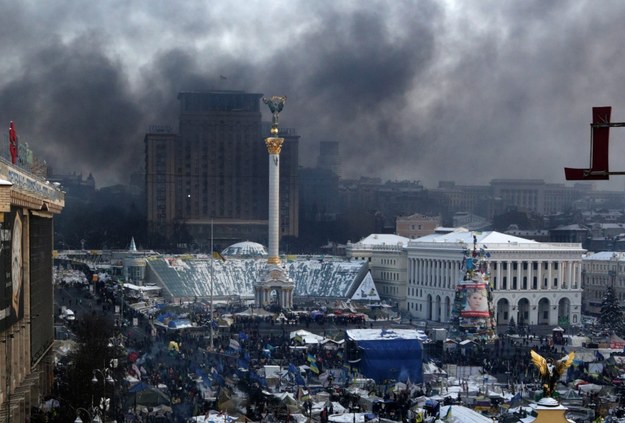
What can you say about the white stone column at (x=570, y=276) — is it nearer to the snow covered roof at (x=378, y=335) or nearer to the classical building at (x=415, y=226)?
the snow covered roof at (x=378, y=335)

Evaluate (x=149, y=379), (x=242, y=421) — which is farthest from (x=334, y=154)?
(x=242, y=421)

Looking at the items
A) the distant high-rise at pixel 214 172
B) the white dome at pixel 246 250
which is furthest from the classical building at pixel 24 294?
the distant high-rise at pixel 214 172

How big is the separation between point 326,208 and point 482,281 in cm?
5323

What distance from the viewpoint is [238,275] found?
2203 inches

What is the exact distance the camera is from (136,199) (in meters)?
81.2

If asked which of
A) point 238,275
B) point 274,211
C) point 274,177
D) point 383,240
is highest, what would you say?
point 274,177

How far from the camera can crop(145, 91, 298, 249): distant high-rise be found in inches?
3278

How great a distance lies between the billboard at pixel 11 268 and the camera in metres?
15.4

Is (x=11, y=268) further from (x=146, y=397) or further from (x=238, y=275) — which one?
(x=238, y=275)

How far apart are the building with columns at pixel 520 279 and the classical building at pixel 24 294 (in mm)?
27754

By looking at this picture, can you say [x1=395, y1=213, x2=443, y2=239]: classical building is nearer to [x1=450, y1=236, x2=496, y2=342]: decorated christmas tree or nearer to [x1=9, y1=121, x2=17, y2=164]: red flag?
[x1=450, y1=236, x2=496, y2=342]: decorated christmas tree

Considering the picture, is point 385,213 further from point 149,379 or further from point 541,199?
point 149,379

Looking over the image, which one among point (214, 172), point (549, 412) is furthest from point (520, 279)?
point (549, 412)

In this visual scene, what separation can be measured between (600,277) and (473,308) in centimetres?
2356
